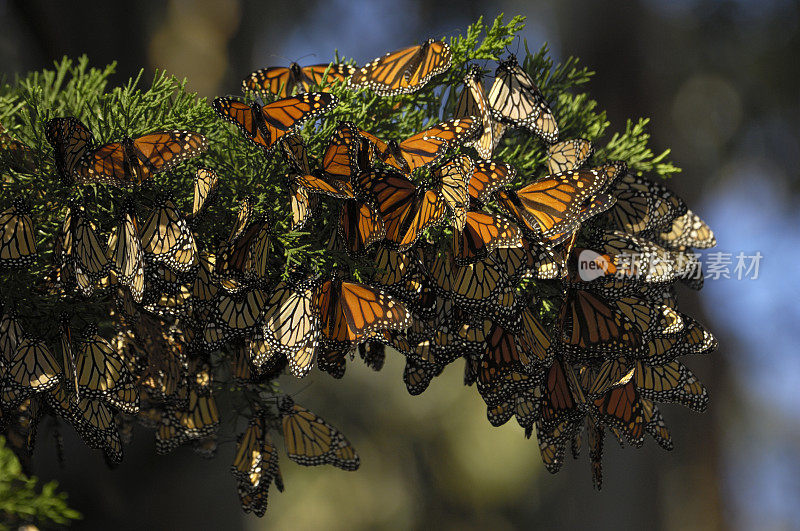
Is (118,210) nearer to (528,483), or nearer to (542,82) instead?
(542,82)

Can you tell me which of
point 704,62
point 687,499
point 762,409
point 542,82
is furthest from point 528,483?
point 542,82

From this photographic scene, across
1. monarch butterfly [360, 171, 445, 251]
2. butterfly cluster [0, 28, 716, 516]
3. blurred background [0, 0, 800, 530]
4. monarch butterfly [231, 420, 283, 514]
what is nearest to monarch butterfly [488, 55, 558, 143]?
butterfly cluster [0, 28, 716, 516]

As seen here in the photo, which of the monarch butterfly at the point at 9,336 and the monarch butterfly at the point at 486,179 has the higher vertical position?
the monarch butterfly at the point at 486,179

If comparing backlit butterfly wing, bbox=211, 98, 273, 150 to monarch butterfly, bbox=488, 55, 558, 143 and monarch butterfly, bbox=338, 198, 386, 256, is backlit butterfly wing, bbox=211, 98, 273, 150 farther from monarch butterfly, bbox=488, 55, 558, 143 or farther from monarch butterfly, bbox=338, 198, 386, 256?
monarch butterfly, bbox=488, 55, 558, 143

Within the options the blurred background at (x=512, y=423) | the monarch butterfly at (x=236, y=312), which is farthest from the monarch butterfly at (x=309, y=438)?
the blurred background at (x=512, y=423)

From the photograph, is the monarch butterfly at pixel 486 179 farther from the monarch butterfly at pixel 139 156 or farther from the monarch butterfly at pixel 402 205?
the monarch butterfly at pixel 139 156
